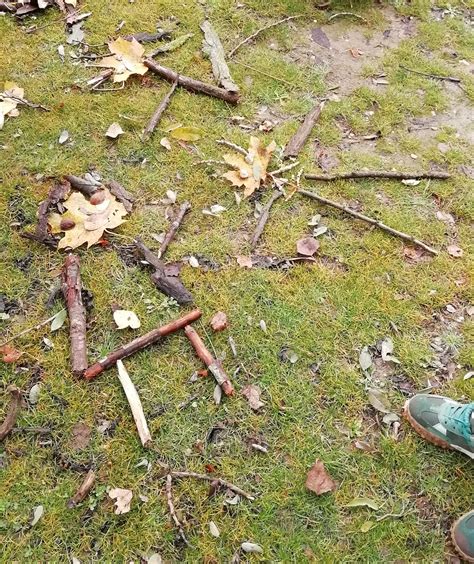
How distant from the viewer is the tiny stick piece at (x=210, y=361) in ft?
9.43

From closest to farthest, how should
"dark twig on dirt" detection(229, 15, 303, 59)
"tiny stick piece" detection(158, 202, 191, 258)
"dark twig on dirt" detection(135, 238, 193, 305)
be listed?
1. "dark twig on dirt" detection(135, 238, 193, 305)
2. "tiny stick piece" detection(158, 202, 191, 258)
3. "dark twig on dirt" detection(229, 15, 303, 59)

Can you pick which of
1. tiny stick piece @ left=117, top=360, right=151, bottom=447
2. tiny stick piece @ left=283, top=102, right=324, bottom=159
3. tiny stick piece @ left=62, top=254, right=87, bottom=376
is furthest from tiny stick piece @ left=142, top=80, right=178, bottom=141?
tiny stick piece @ left=117, top=360, right=151, bottom=447

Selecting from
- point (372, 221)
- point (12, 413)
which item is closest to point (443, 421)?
point (372, 221)

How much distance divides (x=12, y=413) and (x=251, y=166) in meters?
2.19

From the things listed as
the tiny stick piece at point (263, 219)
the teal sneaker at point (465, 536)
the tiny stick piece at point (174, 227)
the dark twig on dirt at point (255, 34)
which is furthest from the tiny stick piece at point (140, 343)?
the dark twig on dirt at point (255, 34)

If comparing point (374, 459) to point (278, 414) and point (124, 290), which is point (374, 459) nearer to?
point (278, 414)

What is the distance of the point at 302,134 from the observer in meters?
4.07

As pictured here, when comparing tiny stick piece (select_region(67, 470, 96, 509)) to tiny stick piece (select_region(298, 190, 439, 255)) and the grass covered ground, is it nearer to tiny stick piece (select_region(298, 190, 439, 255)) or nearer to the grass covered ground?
the grass covered ground

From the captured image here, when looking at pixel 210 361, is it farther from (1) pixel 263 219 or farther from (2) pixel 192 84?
(2) pixel 192 84

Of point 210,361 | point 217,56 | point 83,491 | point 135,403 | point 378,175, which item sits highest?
point 217,56

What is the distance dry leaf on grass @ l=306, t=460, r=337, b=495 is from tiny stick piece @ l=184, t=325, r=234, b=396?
568 millimetres

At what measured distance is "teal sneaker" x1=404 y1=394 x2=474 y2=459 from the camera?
8.93ft

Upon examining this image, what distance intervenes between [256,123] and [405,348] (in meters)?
2.08

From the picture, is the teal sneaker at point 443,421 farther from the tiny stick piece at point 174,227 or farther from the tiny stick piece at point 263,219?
the tiny stick piece at point 174,227
